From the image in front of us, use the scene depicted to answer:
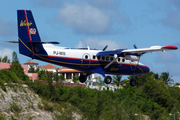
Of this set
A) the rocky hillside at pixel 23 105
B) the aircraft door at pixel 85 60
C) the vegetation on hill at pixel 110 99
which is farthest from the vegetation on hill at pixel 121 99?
the aircraft door at pixel 85 60

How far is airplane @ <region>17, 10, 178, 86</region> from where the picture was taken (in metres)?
33.5

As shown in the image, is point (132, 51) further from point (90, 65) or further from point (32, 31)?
point (32, 31)

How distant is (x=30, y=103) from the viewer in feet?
176

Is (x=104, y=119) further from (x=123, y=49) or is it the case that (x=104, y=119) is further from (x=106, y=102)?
(x=123, y=49)

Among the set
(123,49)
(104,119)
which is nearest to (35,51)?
(123,49)

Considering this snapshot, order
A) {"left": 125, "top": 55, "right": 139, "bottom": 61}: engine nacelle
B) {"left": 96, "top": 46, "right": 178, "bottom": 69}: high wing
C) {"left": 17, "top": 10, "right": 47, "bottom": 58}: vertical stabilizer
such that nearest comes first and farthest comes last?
{"left": 17, "top": 10, "right": 47, "bottom": 58}: vertical stabilizer < {"left": 96, "top": 46, "right": 178, "bottom": 69}: high wing < {"left": 125, "top": 55, "right": 139, "bottom": 61}: engine nacelle

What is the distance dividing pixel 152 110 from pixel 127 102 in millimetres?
8540

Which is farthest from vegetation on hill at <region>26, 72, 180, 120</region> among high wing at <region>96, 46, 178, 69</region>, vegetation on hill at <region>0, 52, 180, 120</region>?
high wing at <region>96, 46, 178, 69</region>

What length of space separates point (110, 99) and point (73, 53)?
137 feet

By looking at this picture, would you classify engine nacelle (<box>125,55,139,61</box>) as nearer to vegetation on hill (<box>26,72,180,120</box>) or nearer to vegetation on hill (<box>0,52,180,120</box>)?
vegetation on hill (<box>0,52,180,120</box>)

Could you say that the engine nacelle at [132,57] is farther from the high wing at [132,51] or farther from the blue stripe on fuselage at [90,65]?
the blue stripe on fuselage at [90,65]

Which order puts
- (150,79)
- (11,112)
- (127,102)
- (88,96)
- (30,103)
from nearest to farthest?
(11,112)
(30,103)
(88,96)
(127,102)
(150,79)

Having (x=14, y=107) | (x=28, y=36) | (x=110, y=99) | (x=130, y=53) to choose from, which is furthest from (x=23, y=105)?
(x=110, y=99)

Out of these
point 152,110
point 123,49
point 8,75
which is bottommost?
point 152,110
